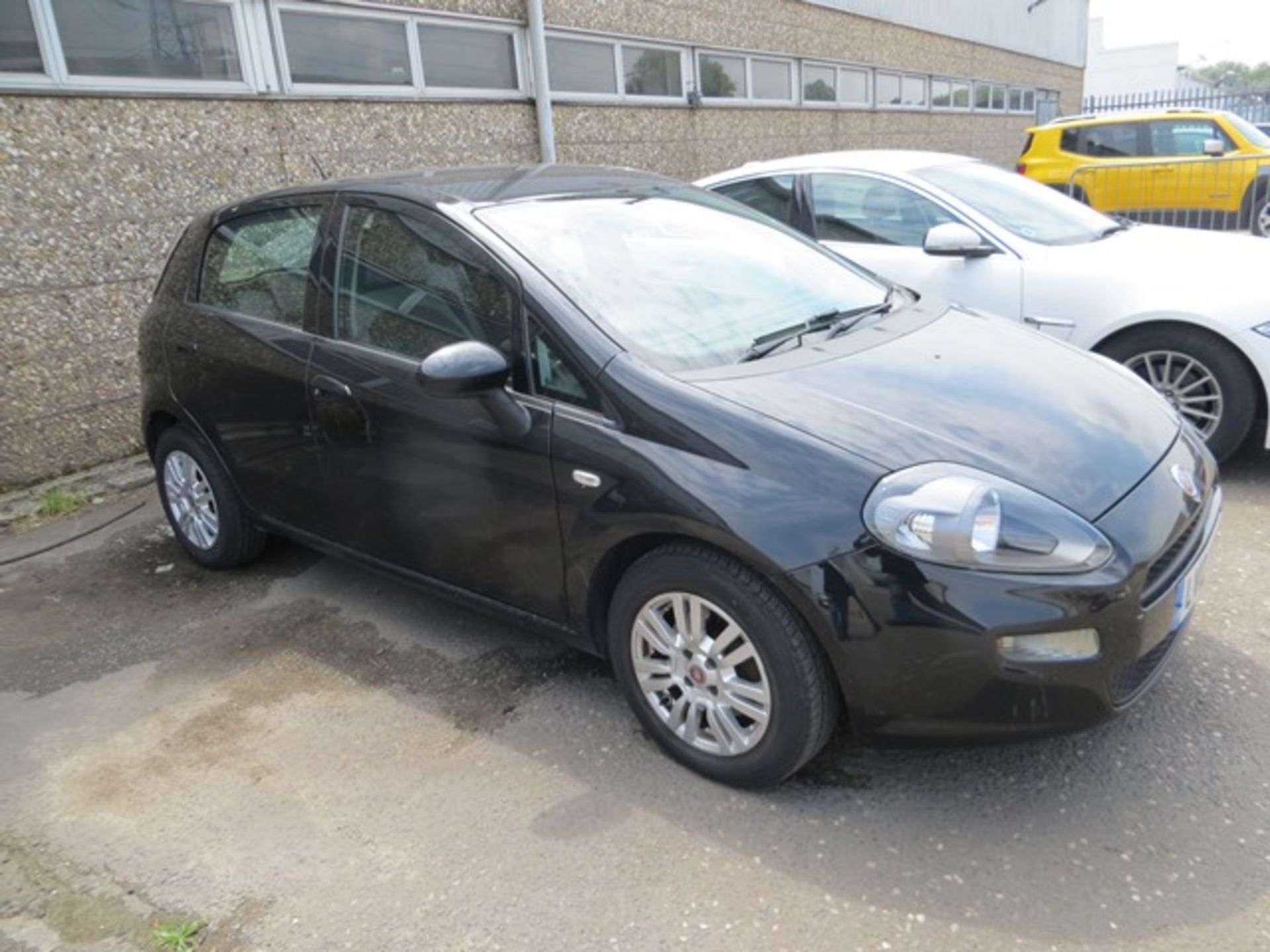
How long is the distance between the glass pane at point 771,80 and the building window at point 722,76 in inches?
11.2

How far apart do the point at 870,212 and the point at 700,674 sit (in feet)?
12.4

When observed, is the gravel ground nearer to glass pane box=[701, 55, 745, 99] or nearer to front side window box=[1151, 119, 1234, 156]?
glass pane box=[701, 55, 745, 99]

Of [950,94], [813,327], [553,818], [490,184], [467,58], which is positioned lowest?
[553,818]

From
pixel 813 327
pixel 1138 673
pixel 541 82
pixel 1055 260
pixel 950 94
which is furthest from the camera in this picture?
pixel 950 94

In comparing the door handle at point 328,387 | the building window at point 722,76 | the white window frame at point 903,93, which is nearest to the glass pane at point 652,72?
the building window at point 722,76

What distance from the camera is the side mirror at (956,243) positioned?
15.9 feet

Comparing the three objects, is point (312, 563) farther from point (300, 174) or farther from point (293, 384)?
point (300, 174)

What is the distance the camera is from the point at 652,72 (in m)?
10.5

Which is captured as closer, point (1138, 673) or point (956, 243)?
point (1138, 673)

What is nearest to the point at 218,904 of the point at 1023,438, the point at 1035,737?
the point at 1035,737

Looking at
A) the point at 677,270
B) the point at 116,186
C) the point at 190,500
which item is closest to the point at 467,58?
the point at 116,186

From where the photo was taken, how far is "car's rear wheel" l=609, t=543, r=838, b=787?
239 cm

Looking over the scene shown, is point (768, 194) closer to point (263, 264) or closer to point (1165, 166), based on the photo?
point (263, 264)

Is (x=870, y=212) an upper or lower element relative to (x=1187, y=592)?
upper
